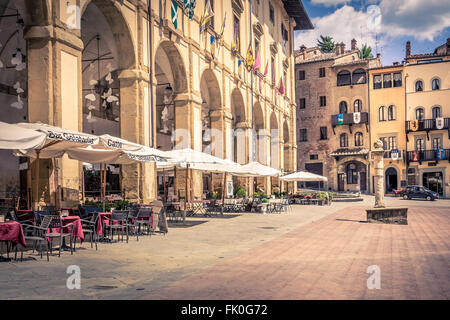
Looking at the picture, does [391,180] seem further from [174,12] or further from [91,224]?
[91,224]

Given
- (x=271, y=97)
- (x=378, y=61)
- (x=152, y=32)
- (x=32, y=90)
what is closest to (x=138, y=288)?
(x=32, y=90)

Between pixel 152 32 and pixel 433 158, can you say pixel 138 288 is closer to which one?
pixel 152 32

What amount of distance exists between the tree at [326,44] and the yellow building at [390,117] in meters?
20.3

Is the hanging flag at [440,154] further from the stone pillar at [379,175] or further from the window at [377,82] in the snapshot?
the stone pillar at [379,175]

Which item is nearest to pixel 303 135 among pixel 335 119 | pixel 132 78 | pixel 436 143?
pixel 335 119

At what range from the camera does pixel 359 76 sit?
49062 millimetres

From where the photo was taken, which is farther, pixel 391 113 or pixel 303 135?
pixel 303 135

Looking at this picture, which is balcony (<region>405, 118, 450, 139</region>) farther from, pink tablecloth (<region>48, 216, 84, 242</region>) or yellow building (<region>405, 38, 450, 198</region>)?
pink tablecloth (<region>48, 216, 84, 242</region>)

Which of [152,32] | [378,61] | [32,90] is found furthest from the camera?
[378,61]

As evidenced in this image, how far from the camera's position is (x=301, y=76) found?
51.7 meters

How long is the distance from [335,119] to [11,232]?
4487 centimetres

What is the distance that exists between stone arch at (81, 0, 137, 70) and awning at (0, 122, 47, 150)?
27.8 feet

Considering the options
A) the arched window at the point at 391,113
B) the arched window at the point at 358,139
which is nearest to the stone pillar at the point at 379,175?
the arched window at the point at 391,113

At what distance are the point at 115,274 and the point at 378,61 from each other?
179 ft
